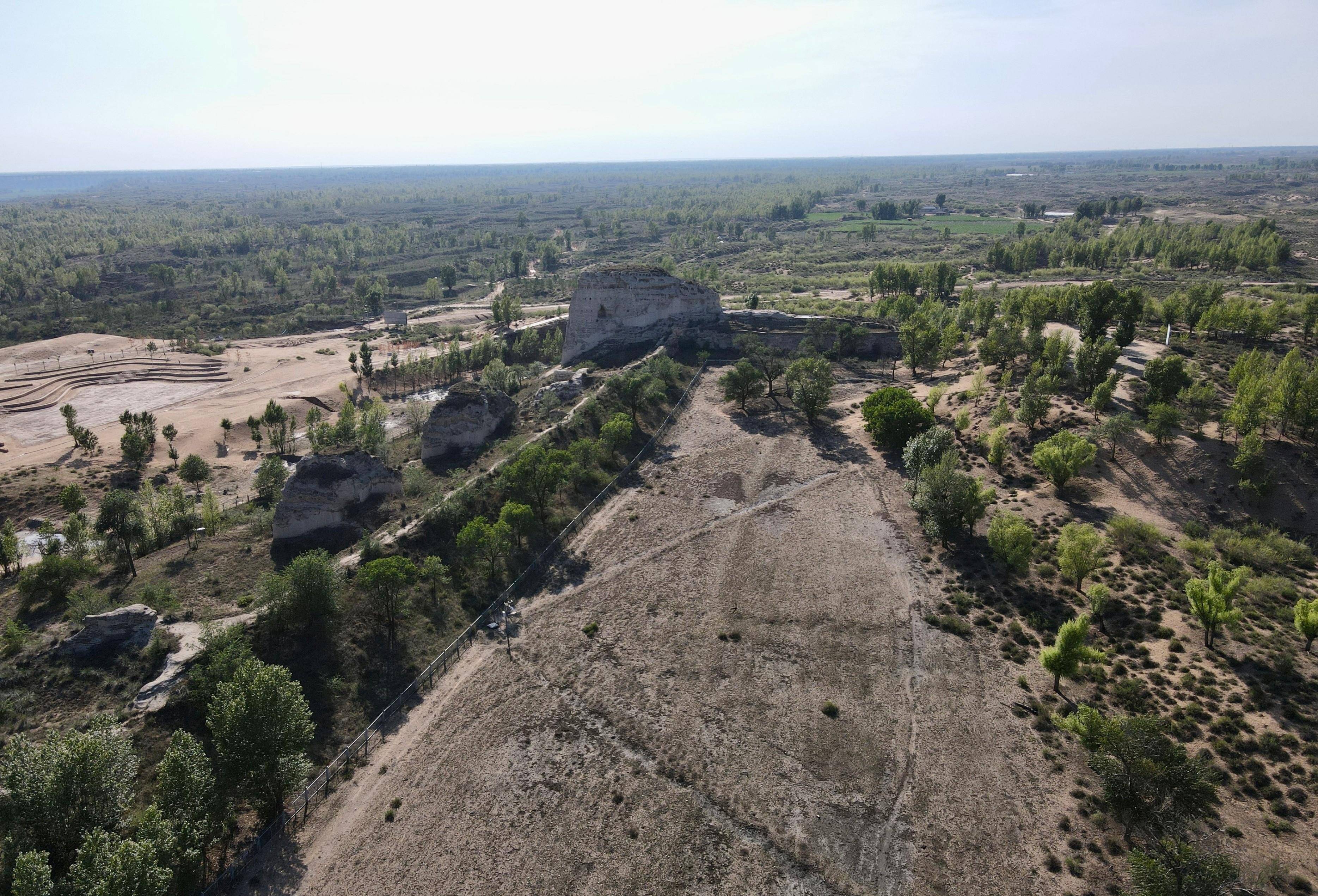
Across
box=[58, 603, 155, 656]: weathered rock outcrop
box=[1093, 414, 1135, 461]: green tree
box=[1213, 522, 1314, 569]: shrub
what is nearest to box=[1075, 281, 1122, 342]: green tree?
box=[1093, 414, 1135, 461]: green tree

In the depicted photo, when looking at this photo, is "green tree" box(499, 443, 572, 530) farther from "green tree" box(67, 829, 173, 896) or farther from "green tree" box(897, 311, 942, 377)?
"green tree" box(897, 311, 942, 377)

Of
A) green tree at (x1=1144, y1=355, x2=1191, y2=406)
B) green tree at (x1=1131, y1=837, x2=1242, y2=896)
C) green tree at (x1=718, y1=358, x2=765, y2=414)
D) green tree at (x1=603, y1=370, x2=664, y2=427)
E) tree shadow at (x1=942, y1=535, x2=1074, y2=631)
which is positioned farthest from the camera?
green tree at (x1=718, y1=358, x2=765, y2=414)

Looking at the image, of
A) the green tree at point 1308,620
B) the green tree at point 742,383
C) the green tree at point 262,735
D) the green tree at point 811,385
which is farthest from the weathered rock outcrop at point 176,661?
the green tree at point 1308,620

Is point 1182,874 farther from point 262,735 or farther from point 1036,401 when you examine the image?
point 1036,401

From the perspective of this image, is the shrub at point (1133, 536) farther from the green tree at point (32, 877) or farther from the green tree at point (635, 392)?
the green tree at point (32, 877)

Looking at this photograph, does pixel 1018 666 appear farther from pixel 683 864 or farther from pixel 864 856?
pixel 683 864

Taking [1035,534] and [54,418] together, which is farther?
[54,418]

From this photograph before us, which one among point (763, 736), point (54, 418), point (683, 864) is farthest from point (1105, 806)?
point (54, 418)

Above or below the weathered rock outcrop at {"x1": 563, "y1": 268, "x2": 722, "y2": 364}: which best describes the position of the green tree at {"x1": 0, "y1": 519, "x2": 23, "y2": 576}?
below
